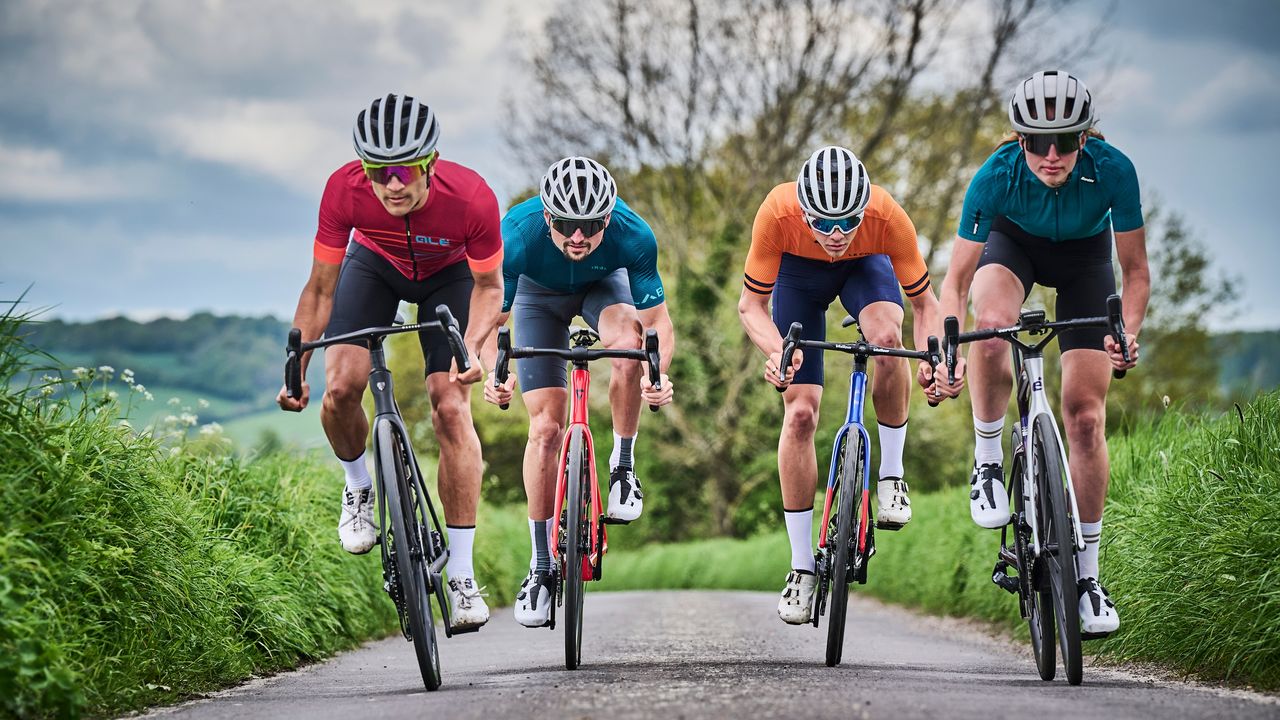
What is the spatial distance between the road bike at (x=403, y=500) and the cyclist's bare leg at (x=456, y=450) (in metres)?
0.44

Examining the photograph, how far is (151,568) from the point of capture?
238 inches

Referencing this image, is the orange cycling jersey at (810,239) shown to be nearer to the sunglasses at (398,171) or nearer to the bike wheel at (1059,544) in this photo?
the bike wheel at (1059,544)

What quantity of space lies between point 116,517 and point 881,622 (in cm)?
803

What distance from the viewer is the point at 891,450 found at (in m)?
7.84

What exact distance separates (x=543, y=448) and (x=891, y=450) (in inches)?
79.5

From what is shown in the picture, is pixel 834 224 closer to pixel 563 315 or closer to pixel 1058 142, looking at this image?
pixel 1058 142

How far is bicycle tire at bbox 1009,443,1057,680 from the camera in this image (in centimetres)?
613

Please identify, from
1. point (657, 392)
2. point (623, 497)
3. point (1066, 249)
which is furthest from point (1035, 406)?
point (623, 497)

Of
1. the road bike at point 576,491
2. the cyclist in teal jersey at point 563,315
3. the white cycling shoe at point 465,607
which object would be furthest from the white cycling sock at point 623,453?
the white cycling shoe at point 465,607

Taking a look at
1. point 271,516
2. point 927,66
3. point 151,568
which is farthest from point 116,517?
point 927,66

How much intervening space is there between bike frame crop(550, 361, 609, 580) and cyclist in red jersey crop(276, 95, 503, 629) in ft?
1.60

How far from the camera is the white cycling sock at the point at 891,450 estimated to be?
7.79m

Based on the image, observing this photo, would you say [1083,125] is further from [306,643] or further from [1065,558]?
[306,643]

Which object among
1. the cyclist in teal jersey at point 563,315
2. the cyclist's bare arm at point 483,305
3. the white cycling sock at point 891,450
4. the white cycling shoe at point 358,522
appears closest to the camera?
the cyclist's bare arm at point 483,305
